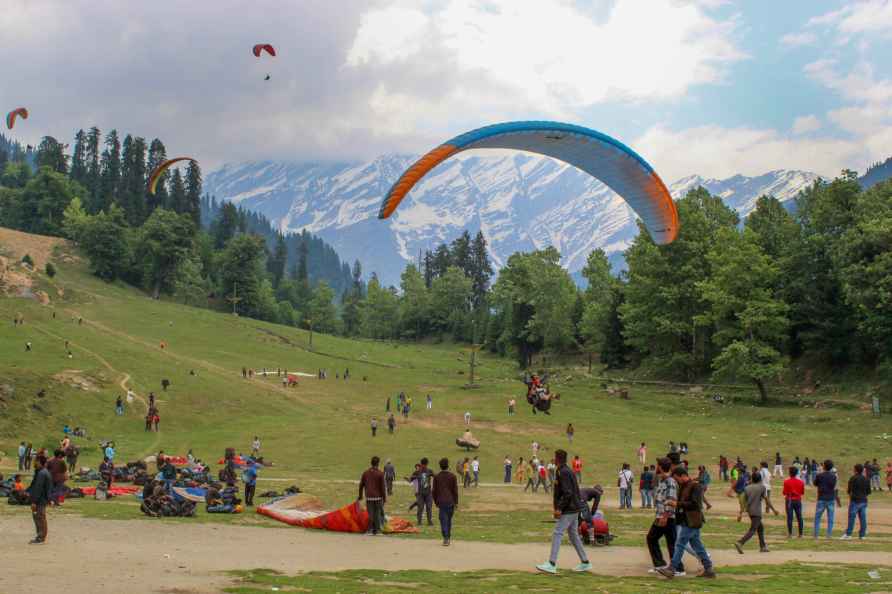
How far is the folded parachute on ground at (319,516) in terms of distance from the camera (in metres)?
16.0

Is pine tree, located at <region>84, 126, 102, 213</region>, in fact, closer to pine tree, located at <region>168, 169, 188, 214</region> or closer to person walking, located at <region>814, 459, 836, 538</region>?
pine tree, located at <region>168, 169, 188, 214</region>

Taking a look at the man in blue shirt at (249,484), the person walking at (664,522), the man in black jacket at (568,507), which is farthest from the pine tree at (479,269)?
the man in black jacket at (568,507)

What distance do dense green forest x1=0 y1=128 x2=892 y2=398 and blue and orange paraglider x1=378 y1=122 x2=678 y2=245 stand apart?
29563mm

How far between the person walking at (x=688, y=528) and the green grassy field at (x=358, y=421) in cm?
475

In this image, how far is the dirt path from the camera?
33.9 ft

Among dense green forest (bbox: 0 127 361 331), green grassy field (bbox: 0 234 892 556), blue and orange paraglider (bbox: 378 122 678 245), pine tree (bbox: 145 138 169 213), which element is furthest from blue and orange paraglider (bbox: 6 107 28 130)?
pine tree (bbox: 145 138 169 213)

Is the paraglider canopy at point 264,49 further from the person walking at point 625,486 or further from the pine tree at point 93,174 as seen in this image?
the pine tree at point 93,174

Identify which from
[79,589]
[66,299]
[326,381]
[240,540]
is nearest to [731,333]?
[326,381]

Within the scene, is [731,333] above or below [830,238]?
below

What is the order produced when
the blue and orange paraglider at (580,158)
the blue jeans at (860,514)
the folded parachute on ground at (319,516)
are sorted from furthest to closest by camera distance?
the blue and orange paraglider at (580,158) < the blue jeans at (860,514) < the folded parachute on ground at (319,516)

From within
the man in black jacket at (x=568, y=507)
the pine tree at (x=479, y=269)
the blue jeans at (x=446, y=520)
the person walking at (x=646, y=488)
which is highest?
the pine tree at (x=479, y=269)

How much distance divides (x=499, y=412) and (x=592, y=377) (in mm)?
23793

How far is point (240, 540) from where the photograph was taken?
14.4 m

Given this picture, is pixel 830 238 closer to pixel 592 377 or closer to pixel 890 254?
pixel 890 254
